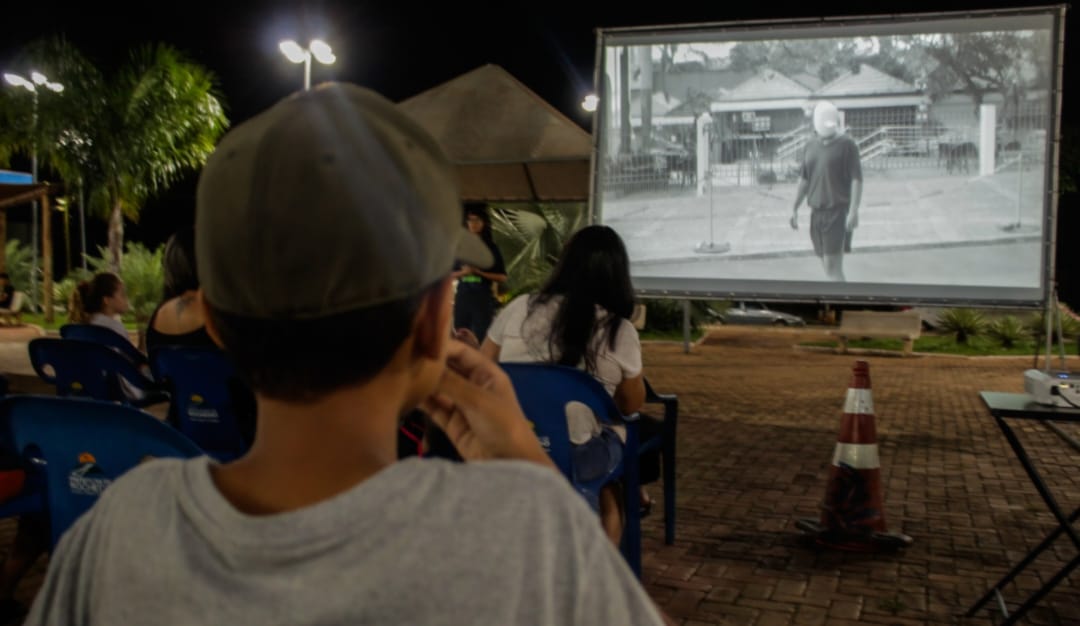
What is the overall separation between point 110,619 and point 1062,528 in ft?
12.2

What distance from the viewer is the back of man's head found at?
839 mm

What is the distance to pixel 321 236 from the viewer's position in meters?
0.83

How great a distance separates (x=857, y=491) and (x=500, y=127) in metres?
5.95

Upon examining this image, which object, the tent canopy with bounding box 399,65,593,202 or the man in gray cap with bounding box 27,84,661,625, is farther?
the tent canopy with bounding box 399,65,593,202

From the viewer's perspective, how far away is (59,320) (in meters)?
20.9

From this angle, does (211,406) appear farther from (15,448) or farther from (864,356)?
(864,356)

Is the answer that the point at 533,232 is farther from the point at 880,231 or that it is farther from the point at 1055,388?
the point at 1055,388

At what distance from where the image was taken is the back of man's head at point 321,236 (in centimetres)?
84

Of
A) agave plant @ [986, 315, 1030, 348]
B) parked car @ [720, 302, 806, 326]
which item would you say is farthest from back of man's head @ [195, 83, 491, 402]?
parked car @ [720, 302, 806, 326]

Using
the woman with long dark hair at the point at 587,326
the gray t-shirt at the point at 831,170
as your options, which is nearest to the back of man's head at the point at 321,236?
the woman with long dark hair at the point at 587,326

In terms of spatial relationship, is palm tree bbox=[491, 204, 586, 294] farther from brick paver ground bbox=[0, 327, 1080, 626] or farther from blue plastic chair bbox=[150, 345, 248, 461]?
blue plastic chair bbox=[150, 345, 248, 461]

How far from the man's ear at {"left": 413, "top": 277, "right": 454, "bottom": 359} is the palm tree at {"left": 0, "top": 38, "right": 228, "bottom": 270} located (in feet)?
57.1

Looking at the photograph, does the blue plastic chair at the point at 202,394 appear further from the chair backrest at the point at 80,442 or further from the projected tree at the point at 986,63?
the projected tree at the point at 986,63

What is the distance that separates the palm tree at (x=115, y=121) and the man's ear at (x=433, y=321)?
17.4m
